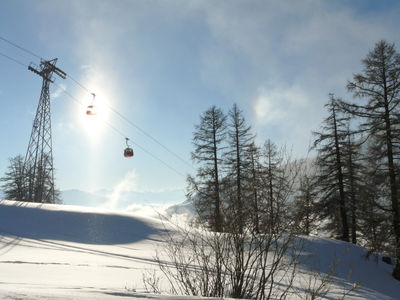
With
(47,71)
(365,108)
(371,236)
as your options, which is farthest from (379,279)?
(47,71)

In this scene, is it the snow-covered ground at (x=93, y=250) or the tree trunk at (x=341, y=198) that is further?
the tree trunk at (x=341, y=198)

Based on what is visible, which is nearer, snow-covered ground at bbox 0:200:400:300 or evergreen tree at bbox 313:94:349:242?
snow-covered ground at bbox 0:200:400:300

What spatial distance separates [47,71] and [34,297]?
22.8 m

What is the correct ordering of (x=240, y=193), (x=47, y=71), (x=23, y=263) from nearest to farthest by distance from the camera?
(x=240, y=193) → (x=23, y=263) → (x=47, y=71)

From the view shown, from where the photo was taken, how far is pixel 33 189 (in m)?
22.6

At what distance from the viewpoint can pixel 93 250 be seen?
850cm

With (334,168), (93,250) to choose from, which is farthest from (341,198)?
(93,250)

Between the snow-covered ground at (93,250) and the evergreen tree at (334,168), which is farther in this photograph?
the evergreen tree at (334,168)

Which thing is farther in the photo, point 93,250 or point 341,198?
point 341,198

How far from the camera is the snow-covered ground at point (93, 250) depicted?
5.18 m

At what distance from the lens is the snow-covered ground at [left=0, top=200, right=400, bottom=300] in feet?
17.0

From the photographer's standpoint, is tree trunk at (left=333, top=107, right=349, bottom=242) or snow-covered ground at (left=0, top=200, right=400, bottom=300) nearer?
snow-covered ground at (left=0, top=200, right=400, bottom=300)

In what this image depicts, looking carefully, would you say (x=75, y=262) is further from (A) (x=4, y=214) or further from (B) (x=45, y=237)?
(A) (x=4, y=214)

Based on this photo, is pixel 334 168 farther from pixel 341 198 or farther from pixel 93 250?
pixel 93 250
